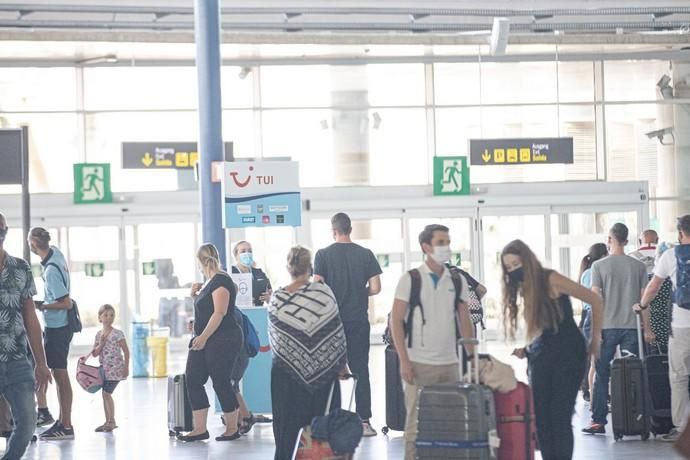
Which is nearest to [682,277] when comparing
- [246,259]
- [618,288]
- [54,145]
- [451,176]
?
[618,288]

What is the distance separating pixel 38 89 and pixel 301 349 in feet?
49.2

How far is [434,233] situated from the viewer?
7270mm

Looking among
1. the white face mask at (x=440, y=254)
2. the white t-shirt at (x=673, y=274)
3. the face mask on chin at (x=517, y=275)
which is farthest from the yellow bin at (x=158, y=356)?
the face mask on chin at (x=517, y=275)

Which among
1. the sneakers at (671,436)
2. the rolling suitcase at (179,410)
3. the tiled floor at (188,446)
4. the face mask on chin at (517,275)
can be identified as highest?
the face mask on chin at (517,275)

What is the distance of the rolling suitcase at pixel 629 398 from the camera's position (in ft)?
29.6

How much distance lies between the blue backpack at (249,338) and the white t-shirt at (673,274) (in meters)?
3.21

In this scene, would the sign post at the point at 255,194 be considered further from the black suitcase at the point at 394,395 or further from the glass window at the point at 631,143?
the glass window at the point at 631,143

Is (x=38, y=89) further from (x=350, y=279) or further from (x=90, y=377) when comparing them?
(x=350, y=279)

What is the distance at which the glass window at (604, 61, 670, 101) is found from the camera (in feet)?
71.6

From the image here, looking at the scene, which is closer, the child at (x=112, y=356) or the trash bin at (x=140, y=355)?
the child at (x=112, y=356)

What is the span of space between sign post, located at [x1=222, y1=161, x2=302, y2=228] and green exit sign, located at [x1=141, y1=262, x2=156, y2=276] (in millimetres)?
9557

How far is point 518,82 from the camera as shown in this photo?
71.8 feet

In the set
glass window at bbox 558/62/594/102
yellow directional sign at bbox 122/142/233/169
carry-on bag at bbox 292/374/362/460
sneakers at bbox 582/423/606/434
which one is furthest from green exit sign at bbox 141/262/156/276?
carry-on bag at bbox 292/374/362/460

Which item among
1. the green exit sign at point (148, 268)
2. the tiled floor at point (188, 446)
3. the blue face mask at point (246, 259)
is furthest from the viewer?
the green exit sign at point (148, 268)
